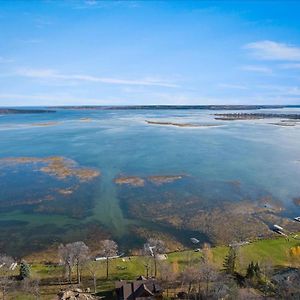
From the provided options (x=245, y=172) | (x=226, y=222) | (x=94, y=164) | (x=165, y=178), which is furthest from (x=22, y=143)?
(x=226, y=222)

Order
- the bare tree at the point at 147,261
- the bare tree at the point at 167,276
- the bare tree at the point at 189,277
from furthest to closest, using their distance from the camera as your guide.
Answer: the bare tree at the point at 147,261, the bare tree at the point at 167,276, the bare tree at the point at 189,277

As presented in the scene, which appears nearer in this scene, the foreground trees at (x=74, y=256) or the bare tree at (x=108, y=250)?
the foreground trees at (x=74, y=256)

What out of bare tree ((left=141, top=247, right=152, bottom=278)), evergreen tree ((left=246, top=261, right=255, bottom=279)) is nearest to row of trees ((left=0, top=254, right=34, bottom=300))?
bare tree ((left=141, top=247, right=152, bottom=278))

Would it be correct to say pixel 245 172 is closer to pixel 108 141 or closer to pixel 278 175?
pixel 278 175

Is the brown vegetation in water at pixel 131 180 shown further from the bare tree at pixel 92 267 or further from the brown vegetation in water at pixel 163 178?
the bare tree at pixel 92 267

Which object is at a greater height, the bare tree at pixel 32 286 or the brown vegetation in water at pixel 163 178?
the brown vegetation in water at pixel 163 178

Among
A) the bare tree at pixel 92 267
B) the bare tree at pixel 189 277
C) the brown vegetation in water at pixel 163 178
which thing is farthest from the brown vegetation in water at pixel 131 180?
the bare tree at pixel 189 277

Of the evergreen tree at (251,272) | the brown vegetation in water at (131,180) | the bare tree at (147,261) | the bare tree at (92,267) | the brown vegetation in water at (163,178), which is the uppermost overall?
the brown vegetation in water at (163,178)
